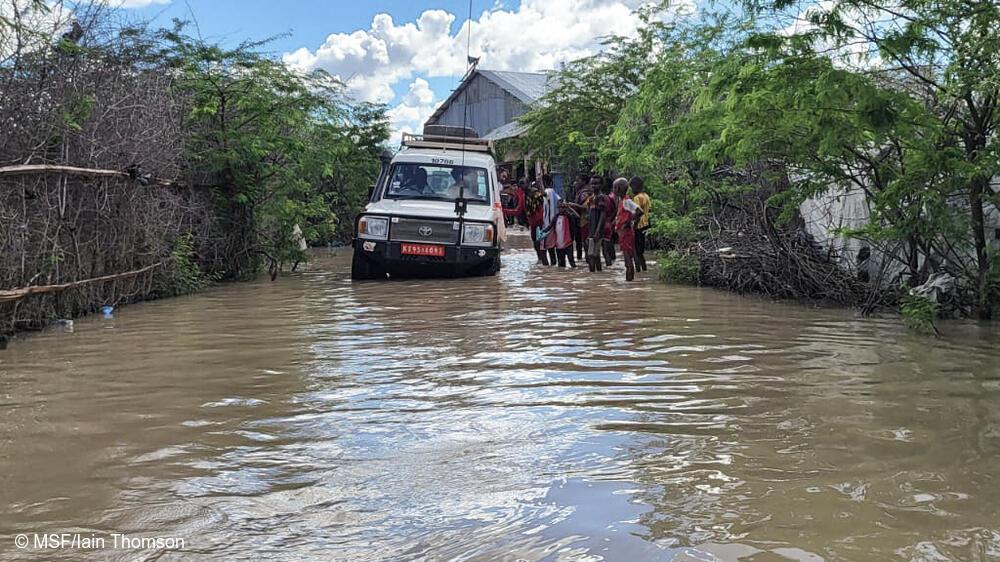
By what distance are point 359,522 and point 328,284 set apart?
9835 millimetres

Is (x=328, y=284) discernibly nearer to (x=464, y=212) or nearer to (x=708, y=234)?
(x=464, y=212)

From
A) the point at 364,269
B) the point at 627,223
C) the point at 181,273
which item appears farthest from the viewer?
the point at 364,269

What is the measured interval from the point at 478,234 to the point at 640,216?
247 centimetres

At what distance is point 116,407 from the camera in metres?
4.78

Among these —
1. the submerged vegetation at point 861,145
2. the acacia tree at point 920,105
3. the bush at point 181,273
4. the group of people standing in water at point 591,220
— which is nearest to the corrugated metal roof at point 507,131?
the group of people standing in water at point 591,220

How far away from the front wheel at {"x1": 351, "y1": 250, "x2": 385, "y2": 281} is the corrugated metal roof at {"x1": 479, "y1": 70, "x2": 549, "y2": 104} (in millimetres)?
21753

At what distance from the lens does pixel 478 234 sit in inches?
476

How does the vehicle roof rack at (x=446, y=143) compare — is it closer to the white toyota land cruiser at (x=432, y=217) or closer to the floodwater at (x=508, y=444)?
the white toyota land cruiser at (x=432, y=217)

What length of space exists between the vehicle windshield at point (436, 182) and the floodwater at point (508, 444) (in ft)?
18.5

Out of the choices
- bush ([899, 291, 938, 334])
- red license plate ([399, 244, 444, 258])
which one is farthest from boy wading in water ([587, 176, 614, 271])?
bush ([899, 291, 938, 334])

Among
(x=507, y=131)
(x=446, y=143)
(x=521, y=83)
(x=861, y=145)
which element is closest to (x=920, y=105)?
Result: (x=861, y=145)

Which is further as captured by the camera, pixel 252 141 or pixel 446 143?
pixel 446 143

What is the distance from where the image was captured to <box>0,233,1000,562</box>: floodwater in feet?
9.73

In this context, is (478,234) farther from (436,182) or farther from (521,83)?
(521,83)
